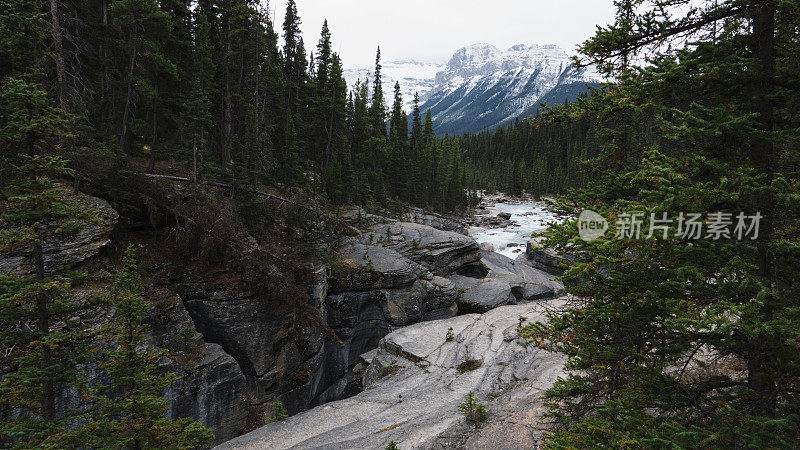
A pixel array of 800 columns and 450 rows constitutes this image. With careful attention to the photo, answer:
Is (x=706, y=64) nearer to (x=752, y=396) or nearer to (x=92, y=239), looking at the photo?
(x=752, y=396)

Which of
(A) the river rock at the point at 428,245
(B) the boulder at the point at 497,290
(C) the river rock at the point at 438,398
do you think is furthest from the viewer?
(A) the river rock at the point at 428,245

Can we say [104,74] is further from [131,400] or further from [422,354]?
[422,354]

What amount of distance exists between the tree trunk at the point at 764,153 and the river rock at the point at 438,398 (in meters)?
3.98

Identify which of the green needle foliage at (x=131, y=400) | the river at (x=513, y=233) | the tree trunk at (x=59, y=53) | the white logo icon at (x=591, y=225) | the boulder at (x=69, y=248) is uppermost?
the tree trunk at (x=59, y=53)

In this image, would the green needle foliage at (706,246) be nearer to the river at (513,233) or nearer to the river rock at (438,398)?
the river rock at (438,398)

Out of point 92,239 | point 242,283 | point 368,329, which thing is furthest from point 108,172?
point 368,329

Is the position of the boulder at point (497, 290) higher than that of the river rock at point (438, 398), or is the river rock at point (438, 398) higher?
the river rock at point (438, 398)

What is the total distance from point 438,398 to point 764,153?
36.5ft

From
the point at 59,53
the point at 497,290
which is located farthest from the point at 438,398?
the point at 59,53

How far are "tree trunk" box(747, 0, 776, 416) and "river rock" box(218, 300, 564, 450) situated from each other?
398 cm

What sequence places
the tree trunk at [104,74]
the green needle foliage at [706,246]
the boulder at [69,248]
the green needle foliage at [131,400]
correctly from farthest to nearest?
the tree trunk at [104,74] → the boulder at [69,248] → the green needle foliage at [131,400] → the green needle foliage at [706,246]

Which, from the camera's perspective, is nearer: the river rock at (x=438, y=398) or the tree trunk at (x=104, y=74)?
the river rock at (x=438, y=398)

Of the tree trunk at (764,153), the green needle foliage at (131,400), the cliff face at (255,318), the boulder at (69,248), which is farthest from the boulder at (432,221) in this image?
the tree trunk at (764,153)

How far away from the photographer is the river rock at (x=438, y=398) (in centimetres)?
918
